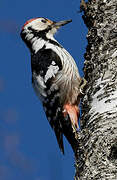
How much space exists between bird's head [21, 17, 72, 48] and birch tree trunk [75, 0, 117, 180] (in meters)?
1.19

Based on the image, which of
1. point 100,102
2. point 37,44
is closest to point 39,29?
point 37,44

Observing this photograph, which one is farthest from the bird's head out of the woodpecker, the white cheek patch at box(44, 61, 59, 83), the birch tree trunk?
the birch tree trunk

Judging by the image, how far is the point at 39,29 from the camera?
14.7ft

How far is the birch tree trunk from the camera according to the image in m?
2.11

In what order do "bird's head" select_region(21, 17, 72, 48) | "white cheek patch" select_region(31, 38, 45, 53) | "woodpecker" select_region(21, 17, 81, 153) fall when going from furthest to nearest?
1. "bird's head" select_region(21, 17, 72, 48)
2. "white cheek patch" select_region(31, 38, 45, 53)
3. "woodpecker" select_region(21, 17, 81, 153)

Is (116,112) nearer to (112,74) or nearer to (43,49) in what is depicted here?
(112,74)

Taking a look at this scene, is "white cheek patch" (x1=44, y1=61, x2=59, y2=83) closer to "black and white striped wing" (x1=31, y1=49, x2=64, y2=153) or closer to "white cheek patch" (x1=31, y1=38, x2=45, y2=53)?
"black and white striped wing" (x1=31, y1=49, x2=64, y2=153)

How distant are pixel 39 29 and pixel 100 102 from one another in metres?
2.29

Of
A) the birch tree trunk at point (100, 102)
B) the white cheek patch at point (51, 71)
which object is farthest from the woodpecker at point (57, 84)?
the birch tree trunk at point (100, 102)

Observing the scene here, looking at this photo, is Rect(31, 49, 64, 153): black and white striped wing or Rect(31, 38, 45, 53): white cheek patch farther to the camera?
Rect(31, 38, 45, 53): white cheek patch

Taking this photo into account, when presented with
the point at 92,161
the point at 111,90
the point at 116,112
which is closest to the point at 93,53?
the point at 111,90

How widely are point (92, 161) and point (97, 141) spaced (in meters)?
0.13

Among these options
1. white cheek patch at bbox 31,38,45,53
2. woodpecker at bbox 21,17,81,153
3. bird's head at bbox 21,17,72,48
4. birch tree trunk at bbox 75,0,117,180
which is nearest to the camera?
birch tree trunk at bbox 75,0,117,180

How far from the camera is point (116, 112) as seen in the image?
2.23 metres
